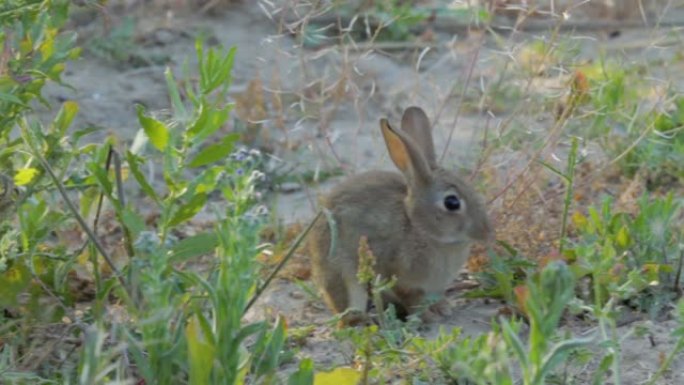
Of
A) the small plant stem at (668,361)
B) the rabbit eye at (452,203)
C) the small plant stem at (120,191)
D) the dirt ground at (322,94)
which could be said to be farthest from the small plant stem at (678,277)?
the small plant stem at (120,191)

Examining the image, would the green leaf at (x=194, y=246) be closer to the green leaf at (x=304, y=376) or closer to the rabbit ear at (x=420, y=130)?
the green leaf at (x=304, y=376)

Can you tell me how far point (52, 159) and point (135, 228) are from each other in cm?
59

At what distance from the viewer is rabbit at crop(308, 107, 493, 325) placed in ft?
17.1

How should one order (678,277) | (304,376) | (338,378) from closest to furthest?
(304,376), (338,378), (678,277)

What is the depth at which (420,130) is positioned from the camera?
564cm

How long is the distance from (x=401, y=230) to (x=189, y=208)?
4.23 ft

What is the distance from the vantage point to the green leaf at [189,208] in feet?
13.8

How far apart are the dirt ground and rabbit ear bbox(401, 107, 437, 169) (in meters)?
0.32

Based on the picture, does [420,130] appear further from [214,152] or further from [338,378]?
[338,378]

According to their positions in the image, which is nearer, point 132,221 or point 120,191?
point 132,221

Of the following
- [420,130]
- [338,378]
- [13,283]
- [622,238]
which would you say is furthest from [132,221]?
[622,238]

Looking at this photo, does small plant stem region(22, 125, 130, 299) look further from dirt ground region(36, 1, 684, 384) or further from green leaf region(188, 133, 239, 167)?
dirt ground region(36, 1, 684, 384)

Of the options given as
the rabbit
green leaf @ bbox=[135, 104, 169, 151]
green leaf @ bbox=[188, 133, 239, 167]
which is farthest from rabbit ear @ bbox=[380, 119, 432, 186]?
green leaf @ bbox=[135, 104, 169, 151]

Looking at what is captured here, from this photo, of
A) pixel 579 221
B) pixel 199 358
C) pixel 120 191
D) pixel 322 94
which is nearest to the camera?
pixel 199 358
